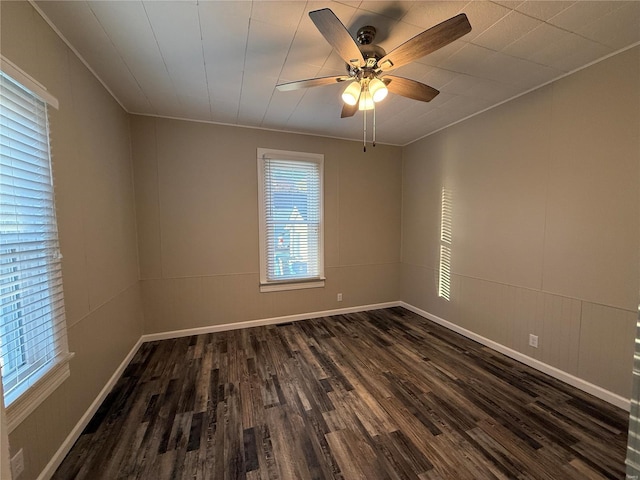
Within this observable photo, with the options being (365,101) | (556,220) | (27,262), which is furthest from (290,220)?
(556,220)

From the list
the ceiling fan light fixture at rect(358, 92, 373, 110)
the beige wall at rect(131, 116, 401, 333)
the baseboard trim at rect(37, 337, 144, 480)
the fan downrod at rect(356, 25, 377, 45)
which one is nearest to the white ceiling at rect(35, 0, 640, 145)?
the fan downrod at rect(356, 25, 377, 45)

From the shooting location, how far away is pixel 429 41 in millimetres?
1399

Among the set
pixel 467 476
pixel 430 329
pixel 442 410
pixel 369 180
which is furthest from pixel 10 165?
pixel 430 329

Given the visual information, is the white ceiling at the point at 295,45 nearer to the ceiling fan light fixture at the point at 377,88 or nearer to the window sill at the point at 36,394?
the ceiling fan light fixture at the point at 377,88

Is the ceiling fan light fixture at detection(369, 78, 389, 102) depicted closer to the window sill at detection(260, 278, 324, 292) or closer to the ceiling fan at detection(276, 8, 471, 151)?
the ceiling fan at detection(276, 8, 471, 151)

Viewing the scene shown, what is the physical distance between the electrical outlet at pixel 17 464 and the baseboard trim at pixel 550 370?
381 centimetres

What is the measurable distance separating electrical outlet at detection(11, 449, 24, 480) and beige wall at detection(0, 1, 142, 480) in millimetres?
36

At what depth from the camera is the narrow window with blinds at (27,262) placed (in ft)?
4.11

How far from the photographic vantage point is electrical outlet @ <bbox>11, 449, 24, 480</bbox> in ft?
4.01

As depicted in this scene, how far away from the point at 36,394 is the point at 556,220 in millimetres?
3935

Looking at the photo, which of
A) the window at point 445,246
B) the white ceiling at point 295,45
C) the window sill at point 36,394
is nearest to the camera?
the window sill at point 36,394

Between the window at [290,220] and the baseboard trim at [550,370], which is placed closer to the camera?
the baseboard trim at [550,370]

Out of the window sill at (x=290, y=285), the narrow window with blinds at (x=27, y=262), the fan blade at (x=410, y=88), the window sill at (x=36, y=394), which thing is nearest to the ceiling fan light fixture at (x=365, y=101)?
the fan blade at (x=410, y=88)

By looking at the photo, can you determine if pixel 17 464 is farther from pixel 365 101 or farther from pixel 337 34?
pixel 365 101
